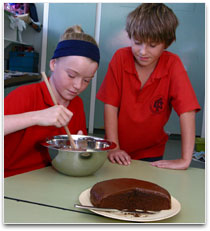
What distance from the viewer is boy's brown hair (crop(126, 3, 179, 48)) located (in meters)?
1.10

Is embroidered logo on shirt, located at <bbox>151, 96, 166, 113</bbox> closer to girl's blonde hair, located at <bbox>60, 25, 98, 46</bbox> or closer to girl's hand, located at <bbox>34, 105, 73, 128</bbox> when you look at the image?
girl's blonde hair, located at <bbox>60, 25, 98, 46</bbox>

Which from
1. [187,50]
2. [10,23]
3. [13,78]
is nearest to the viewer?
[13,78]

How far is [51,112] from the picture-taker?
0.79 meters

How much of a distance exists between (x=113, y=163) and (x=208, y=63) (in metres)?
0.47

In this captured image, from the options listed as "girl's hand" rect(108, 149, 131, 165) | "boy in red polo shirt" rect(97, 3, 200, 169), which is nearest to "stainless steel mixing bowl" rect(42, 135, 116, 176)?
"girl's hand" rect(108, 149, 131, 165)

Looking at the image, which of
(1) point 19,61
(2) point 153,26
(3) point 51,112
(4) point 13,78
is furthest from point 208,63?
(1) point 19,61

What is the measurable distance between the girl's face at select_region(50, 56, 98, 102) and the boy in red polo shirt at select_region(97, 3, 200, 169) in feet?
0.83

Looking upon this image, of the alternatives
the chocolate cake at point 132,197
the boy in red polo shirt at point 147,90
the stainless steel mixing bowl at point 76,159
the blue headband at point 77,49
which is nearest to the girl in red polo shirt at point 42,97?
the blue headband at point 77,49

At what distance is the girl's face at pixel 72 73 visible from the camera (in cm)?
98

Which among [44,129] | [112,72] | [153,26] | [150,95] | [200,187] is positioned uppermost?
[153,26]

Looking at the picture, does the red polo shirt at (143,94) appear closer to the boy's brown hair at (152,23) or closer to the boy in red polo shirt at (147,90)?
the boy in red polo shirt at (147,90)

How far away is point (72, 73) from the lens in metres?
0.97

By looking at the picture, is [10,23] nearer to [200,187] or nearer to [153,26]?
[153,26]

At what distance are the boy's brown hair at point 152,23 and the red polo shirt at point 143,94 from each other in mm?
133
